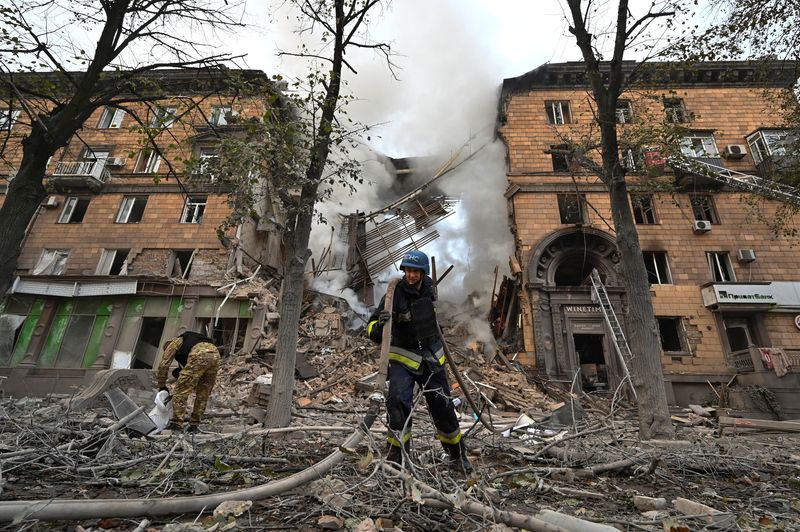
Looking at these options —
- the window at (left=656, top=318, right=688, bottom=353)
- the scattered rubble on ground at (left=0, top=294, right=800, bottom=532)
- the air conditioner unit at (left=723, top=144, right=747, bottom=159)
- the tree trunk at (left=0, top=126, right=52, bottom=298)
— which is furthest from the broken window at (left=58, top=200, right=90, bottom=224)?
the air conditioner unit at (left=723, top=144, right=747, bottom=159)

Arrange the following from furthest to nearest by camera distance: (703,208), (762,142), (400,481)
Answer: (762,142)
(703,208)
(400,481)

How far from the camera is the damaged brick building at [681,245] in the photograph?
1399 cm

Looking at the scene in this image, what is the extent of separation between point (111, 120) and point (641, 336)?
2425cm

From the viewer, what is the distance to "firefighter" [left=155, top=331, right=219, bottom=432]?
17.4 feet

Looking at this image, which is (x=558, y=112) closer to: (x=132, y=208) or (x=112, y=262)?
(x=132, y=208)

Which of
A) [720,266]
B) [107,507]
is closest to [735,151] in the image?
[720,266]

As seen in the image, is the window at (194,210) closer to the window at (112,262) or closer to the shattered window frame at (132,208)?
the shattered window frame at (132,208)

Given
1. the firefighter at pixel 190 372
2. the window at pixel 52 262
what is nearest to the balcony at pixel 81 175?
the window at pixel 52 262

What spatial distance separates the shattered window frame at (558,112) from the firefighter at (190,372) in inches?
710

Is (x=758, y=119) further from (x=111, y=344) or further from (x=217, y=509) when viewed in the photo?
(x=111, y=344)

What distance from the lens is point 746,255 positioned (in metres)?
15.1

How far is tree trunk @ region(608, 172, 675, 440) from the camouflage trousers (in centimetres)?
658

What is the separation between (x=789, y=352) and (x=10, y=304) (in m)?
28.6

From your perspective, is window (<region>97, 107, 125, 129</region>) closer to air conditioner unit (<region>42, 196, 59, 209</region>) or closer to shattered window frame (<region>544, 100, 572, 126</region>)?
air conditioner unit (<region>42, 196, 59, 209</region>)
